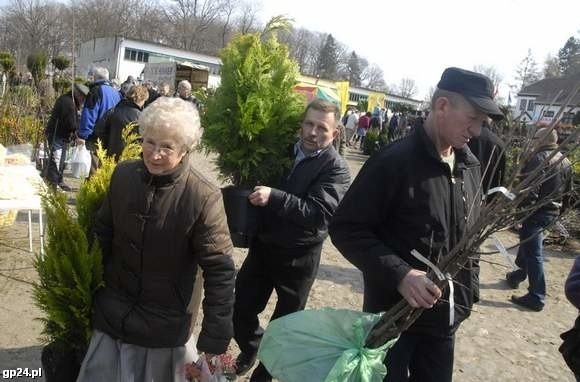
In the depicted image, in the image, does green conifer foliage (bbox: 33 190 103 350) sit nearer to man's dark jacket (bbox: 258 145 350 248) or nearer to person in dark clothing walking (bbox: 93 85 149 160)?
man's dark jacket (bbox: 258 145 350 248)

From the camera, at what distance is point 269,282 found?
142 inches

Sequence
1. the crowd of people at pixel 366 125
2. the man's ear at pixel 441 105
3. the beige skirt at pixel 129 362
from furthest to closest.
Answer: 1. the crowd of people at pixel 366 125
2. the beige skirt at pixel 129 362
3. the man's ear at pixel 441 105

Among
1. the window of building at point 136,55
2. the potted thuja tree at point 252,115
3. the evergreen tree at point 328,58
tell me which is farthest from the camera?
the evergreen tree at point 328,58

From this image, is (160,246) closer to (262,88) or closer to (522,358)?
(262,88)

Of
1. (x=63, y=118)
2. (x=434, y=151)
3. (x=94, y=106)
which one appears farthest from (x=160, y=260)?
(x=63, y=118)

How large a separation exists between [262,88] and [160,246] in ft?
4.95

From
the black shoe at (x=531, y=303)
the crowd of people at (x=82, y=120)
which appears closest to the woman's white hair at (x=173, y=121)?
the crowd of people at (x=82, y=120)

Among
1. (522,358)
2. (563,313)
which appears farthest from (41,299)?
(563,313)

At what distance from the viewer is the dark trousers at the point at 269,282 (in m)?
3.39

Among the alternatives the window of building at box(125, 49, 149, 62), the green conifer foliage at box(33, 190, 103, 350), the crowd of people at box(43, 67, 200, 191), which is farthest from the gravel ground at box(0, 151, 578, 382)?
the window of building at box(125, 49, 149, 62)

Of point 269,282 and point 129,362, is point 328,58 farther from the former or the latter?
point 129,362

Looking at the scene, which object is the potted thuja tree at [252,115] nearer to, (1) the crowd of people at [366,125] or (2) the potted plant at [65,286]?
(2) the potted plant at [65,286]

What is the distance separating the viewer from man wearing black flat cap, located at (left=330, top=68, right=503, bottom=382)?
230cm

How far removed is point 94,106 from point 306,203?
5.71 meters
